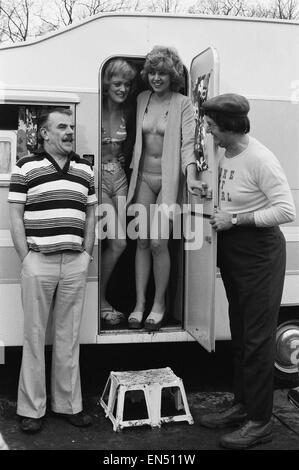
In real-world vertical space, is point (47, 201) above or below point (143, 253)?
above

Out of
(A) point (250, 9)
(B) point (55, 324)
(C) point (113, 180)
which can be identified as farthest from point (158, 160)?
(A) point (250, 9)

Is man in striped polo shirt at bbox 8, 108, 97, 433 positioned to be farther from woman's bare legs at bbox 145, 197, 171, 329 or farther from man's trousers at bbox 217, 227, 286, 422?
man's trousers at bbox 217, 227, 286, 422

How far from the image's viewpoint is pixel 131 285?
566 centimetres

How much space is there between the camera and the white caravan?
14.7ft

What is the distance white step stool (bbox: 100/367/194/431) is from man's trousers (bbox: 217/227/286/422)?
0.57 metres

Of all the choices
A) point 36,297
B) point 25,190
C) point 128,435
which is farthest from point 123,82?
point 128,435

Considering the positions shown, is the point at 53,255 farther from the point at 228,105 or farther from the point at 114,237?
the point at 228,105

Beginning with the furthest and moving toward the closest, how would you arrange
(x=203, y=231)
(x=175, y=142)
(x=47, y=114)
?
(x=175, y=142) → (x=203, y=231) → (x=47, y=114)

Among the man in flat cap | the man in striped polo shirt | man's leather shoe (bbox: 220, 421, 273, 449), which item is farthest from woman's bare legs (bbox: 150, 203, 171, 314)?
man's leather shoe (bbox: 220, 421, 273, 449)

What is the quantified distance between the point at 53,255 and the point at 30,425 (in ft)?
3.59

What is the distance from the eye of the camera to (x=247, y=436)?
155 inches

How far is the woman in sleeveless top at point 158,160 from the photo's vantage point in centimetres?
464

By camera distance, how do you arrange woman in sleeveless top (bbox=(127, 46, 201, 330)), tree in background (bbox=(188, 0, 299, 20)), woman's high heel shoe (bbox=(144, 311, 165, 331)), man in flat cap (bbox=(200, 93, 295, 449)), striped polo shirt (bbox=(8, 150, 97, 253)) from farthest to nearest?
tree in background (bbox=(188, 0, 299, 20)) < woman's high heel shoe (bbox=(144, 311, 165, 331)) < woman in sleeveless top (bbox=(127, 46, 201, 330)) < striped polo shirt (bbox=(8, 150, 97, 253)) < man in flat cap (bbox=(200, 93, 295, 449))
